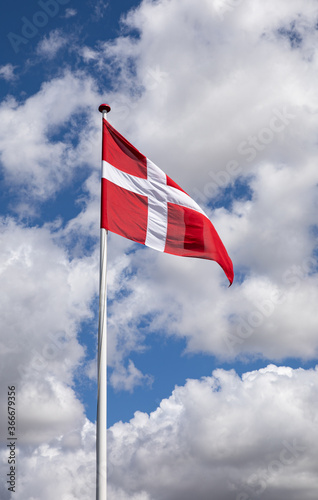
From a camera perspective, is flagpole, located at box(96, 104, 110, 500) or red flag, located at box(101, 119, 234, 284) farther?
red flag, located at box(101, 119, 234, 284)

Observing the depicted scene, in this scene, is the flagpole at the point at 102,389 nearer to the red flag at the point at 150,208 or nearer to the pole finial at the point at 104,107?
the red flag at the point at 150,208

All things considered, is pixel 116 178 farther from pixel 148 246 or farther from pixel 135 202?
pixel 148 246

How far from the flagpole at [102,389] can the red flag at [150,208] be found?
6.44 ft

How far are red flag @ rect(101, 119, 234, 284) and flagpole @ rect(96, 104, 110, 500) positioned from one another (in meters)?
1.96

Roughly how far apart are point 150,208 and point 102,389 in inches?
338

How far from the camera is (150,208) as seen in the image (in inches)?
920

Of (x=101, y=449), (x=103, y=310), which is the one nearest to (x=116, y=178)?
(x=103, y=310)

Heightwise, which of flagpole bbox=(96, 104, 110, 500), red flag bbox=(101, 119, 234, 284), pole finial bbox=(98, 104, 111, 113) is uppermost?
pole finial bbox=(98, 104, 111, 113)

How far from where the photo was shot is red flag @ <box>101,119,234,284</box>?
21.7 m

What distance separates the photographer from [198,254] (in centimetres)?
2362

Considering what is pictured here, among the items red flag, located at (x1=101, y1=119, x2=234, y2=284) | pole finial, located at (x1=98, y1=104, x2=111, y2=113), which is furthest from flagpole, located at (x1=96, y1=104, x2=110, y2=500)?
pole finial, located at (x1=98, y1=104, x2=111, y2=113)

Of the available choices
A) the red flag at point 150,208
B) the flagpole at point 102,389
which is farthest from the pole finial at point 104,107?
the flagpole at point 102,389

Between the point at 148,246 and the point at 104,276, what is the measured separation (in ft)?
10.9

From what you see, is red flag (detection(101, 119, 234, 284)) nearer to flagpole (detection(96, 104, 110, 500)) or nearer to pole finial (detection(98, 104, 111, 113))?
pole finial (detection(98, 104, 111, 113))
